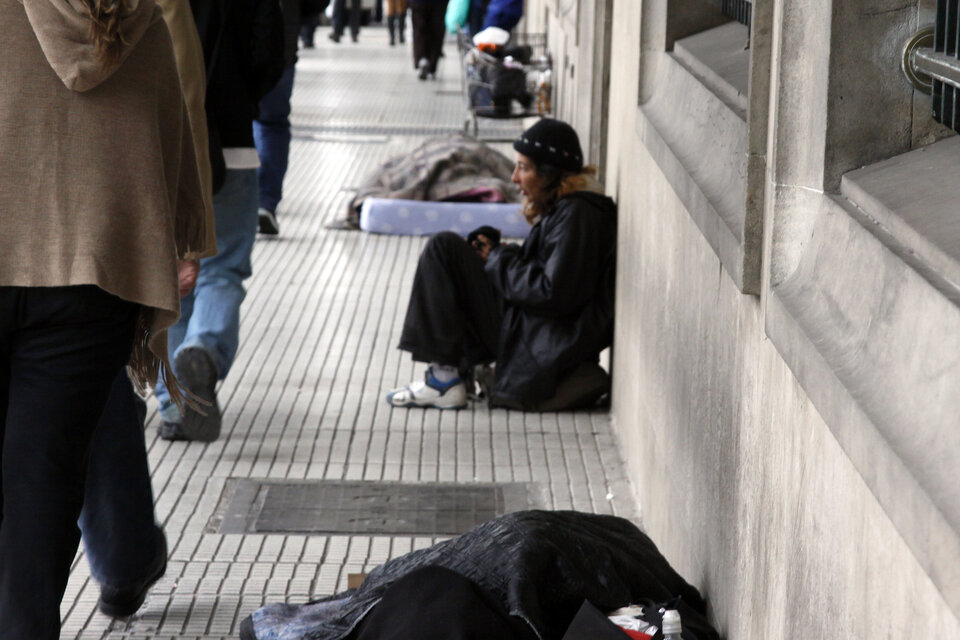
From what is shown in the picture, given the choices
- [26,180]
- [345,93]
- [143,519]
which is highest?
[26,180]

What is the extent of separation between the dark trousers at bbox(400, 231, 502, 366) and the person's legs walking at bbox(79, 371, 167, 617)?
2119 millimetres

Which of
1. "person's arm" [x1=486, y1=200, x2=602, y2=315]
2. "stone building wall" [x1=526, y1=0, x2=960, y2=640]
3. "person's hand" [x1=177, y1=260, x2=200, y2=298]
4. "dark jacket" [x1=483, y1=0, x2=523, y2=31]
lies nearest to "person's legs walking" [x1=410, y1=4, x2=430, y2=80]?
"dark jacket" [x1=483, y1=0, x2=523, y2=31]

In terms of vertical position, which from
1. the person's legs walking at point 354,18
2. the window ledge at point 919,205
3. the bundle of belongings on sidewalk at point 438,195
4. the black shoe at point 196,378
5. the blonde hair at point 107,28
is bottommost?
the person's legs walking at point 354,18

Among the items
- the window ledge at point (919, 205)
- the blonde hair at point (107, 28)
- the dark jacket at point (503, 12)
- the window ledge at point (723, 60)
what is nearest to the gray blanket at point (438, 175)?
the dark jacket at point (503, 12)

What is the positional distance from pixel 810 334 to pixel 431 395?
3517mm

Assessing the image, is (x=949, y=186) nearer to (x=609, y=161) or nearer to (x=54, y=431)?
(x=54, y=431)

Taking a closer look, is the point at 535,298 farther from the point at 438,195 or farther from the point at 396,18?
the point at 396,18

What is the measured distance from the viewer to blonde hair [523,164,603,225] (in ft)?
17.6

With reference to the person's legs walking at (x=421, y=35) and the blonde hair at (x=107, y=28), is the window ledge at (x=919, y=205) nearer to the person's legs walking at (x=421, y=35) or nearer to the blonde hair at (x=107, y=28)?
the blonde hair at (x=107, y=28)

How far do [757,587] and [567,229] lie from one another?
2.81 metres

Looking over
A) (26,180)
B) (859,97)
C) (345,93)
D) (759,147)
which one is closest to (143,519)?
(26,180)

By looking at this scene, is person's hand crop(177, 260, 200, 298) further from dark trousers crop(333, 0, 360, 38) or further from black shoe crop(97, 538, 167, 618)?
dark trousers crop(333, 0, 360, 38)

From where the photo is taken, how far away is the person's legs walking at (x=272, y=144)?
8477 millimetres

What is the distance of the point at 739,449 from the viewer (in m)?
2.74
